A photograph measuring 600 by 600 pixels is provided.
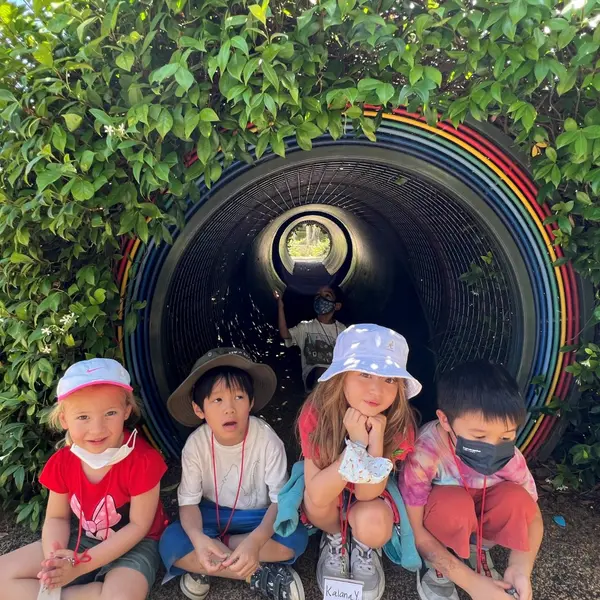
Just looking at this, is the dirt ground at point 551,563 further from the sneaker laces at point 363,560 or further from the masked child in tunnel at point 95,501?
the masked child in tunnel at point 95,501

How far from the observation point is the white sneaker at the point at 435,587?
7.88 feet

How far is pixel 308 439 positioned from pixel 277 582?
0.66 metres

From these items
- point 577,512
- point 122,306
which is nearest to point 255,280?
point 122,306

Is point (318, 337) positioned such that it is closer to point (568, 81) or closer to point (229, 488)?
point (229, 488)

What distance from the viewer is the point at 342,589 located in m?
2.36

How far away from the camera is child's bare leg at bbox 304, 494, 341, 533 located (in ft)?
7.80

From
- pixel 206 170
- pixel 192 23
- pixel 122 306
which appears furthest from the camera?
pixel 122 306

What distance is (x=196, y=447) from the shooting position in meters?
2.65

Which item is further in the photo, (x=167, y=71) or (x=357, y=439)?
(x=357, y=439)

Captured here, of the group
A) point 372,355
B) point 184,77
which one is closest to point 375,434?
point 372,355

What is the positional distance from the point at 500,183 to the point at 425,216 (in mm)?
1856

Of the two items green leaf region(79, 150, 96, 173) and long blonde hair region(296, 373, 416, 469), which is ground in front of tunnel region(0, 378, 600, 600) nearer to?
long blonde hair region(296, 373, 416, 469)

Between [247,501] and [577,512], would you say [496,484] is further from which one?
[247,501]

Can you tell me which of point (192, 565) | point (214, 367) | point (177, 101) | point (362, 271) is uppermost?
point (177, 101)
